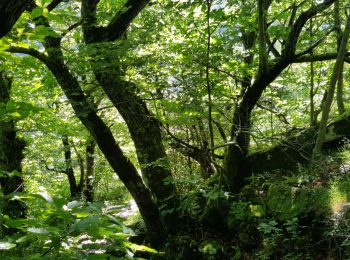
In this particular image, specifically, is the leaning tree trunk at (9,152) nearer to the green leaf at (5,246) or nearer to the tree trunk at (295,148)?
the tree trunk at (295,148)

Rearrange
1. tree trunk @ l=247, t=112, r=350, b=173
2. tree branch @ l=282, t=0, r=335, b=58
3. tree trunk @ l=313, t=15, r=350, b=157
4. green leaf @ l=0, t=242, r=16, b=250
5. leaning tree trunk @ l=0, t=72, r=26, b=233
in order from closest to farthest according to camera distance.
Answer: green leaf @ l=0, t=242, r=16, b=250, tree trunk @ l=313, t=15, r=350, b=157, tree branch @ l=282, t=0, r=335, b=58, tree trunk @ l=247, t=112, r=350, b=173, leaning tree trunk @ l=0, t=72, r=26, b=233

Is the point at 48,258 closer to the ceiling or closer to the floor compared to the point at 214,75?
closer to the floor

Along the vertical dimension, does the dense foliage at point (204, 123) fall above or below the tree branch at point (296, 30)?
below

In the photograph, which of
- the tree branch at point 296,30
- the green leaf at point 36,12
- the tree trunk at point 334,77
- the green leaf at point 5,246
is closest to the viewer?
the green leaf at point 5,246

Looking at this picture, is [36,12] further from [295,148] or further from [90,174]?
[90,174]

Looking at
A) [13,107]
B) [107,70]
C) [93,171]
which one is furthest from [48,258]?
[93,171]

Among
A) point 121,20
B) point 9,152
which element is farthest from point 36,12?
point 9,152

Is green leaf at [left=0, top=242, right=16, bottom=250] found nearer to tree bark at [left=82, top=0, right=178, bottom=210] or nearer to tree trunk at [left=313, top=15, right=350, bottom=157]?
tree bark at [left=82, top=0, right=178, bottom=210]

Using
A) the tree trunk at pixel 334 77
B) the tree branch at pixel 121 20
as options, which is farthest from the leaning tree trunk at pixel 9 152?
the tree trunk at pixel 334 77

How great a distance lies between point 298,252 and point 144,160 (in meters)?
3.16

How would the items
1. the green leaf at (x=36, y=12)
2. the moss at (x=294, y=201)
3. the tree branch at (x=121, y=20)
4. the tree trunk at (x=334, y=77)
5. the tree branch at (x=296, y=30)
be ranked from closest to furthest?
the green leaf at (x=36, y=12), the moss at (x=294, y=201), the tree trunk at (x=334, y=77), the tree branch at (x=296, y=30), the tree branch at (x=121, y=20)

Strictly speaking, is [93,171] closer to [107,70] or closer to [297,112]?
[297,112]

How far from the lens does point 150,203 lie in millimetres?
6508

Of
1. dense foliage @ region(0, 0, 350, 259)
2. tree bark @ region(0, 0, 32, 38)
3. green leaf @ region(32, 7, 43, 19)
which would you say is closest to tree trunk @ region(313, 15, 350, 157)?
dense foliage @ region(0, 0, 350, 259)
